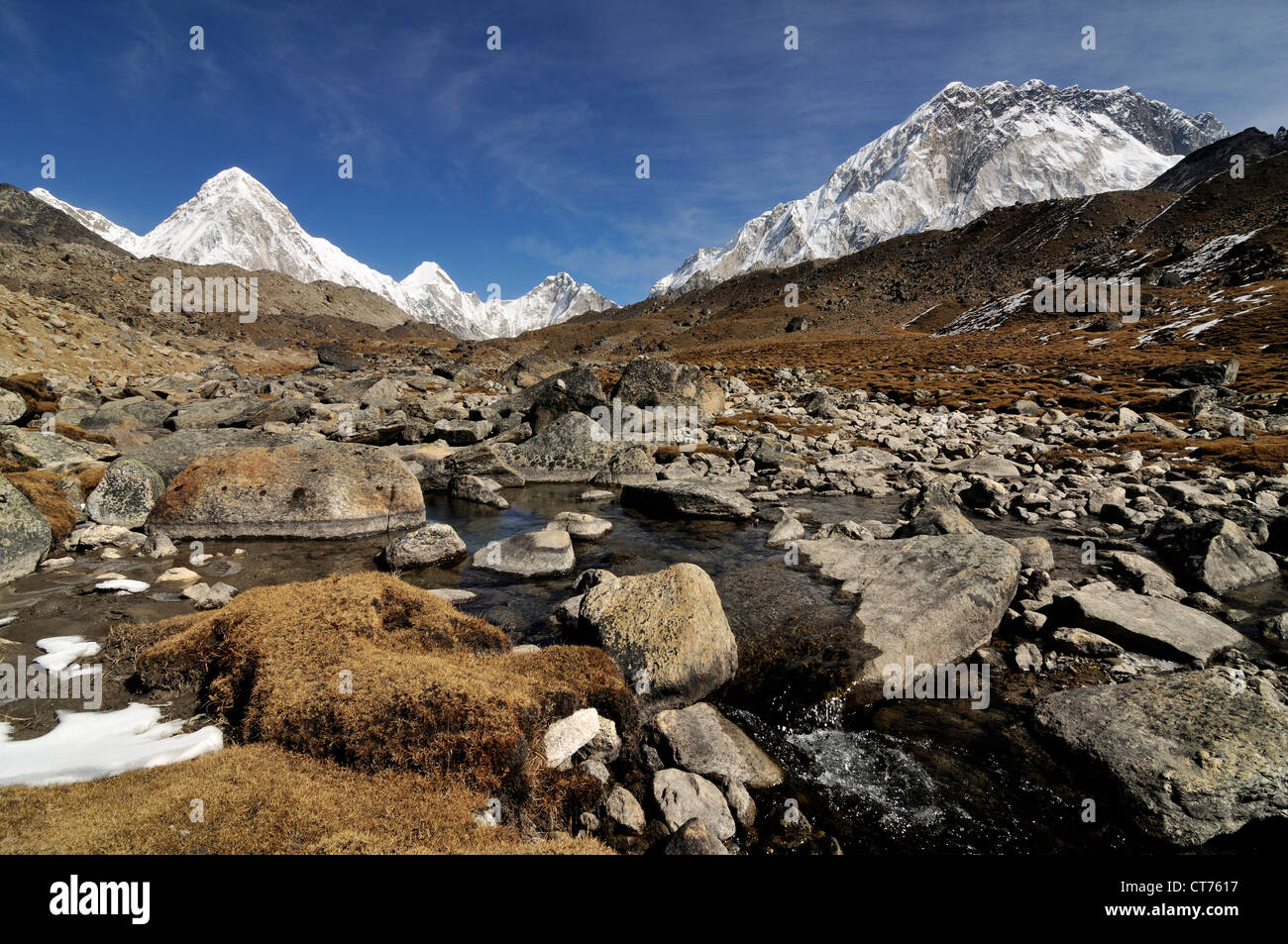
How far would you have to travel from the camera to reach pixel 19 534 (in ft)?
33.2

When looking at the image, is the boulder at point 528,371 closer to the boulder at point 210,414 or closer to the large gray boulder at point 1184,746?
the boulder at point 210,414

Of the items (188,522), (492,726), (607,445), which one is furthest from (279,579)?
(607,445)

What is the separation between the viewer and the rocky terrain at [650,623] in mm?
5383

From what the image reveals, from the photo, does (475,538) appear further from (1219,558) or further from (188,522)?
(1219,558)

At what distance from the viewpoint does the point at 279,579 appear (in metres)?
11.1

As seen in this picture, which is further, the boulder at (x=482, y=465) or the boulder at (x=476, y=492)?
the boulder at (x=482, y=465)

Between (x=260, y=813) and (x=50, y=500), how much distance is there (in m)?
13.4

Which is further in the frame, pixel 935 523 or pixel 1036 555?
pixel 935 523

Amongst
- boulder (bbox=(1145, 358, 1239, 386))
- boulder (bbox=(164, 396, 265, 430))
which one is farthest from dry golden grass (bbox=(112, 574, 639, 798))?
boulder (bbox=(1145, 358, 1239, 386))

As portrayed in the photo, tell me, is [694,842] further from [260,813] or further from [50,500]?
[50,500]

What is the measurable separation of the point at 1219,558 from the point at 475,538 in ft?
58.0

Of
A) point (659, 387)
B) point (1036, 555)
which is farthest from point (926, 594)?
point (659, 387)

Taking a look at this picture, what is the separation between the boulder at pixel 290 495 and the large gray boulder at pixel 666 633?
8751 millimetres

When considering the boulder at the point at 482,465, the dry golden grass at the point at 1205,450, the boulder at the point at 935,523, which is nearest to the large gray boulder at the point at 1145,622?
the boulder at the point at 935,523
